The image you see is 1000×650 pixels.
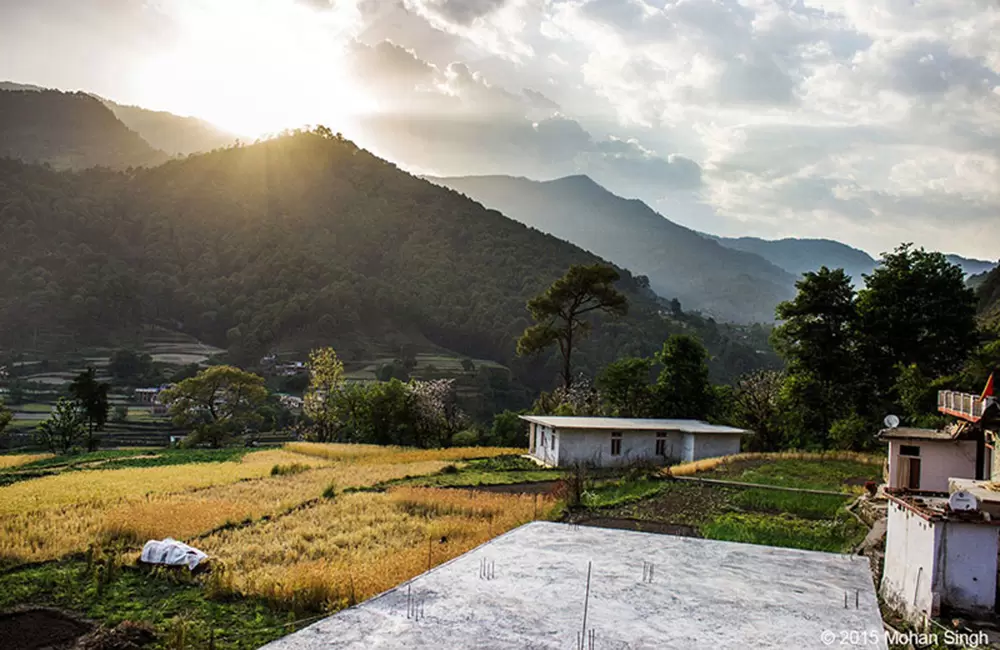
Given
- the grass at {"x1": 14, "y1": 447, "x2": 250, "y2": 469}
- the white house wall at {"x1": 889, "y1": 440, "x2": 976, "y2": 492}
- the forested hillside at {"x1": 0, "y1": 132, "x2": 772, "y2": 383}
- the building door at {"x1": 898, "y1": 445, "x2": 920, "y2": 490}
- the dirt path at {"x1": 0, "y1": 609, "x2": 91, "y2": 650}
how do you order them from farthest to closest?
the forested hillside at {"x1": 0, "y1": 132, "x2": 772, "y2": 383} → the grass at {"x1": 14, "y1": 447, "x2": 250, "y2": 469} → the building door at {"x1": 898, "y1": 445, "x2": 920, "y2": 490} → the white house wall at {"x1": 889, "y1": 440, "x2": 976, "y2": 492} → the dirt path at {"x1": 0, "y1": 609, "x2": 91, "y2": 650}

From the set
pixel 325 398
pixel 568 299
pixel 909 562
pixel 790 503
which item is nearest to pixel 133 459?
pixel 325 398

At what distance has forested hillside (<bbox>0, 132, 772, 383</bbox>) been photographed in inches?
4397

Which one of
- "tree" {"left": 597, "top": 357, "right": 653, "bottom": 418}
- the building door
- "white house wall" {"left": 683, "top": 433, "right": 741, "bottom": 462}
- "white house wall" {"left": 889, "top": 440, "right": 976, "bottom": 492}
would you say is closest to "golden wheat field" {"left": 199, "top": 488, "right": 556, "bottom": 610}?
the building door

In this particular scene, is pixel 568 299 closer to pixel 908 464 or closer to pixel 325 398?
pixel 325 398

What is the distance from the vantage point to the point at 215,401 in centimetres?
5931

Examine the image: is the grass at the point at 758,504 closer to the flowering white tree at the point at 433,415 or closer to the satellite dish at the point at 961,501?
the satellite dish at the point at 961,501

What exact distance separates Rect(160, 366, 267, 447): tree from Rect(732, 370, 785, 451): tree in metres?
37.6

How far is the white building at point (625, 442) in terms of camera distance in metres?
35.7

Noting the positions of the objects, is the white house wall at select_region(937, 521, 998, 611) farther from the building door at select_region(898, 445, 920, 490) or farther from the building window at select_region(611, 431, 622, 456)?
the building window at select_region(611, 431, 622, 456)

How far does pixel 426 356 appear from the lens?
4245 inches

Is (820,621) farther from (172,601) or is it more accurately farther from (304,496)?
(304,496)

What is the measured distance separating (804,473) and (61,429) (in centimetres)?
4743

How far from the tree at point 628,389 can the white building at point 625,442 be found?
8.77 meters

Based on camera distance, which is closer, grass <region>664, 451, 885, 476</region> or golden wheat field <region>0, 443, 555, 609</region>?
golden wheat field <region>0, 443, 555, 609</region>
